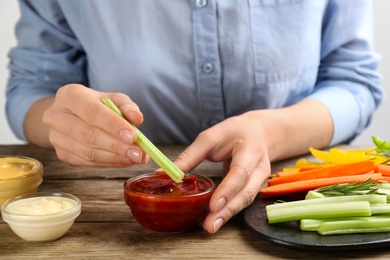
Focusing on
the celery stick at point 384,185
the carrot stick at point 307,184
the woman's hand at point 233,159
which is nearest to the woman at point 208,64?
the woman's hand at point 233,159

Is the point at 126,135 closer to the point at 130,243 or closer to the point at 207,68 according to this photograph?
the point at 130,243

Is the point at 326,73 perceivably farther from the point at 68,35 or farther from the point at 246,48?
the point at 68,35

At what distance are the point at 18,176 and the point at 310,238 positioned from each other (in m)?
0.72

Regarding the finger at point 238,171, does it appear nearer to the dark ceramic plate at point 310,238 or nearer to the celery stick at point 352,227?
the dark ceramic plate at point 310,238

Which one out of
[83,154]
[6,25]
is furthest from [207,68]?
[6,25]

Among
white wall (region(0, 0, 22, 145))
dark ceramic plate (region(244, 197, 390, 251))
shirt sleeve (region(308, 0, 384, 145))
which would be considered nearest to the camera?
dark ceramic plate (region(244, 197, 390, 251))

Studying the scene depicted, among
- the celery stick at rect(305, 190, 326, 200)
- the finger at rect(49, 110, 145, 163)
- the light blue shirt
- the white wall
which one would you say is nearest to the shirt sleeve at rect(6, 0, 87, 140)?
the light blue shirt

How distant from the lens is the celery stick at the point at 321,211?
4.55ft

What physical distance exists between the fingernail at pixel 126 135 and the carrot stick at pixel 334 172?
16.0 inches

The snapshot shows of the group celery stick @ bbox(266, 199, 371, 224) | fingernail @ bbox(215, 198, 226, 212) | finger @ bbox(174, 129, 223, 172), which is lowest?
celery stick @ bbox(266, 199, 371, 224)

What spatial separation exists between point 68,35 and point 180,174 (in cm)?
96

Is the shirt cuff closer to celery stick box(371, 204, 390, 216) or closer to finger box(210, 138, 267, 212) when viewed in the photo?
finger box(210, 138, 267, 212)

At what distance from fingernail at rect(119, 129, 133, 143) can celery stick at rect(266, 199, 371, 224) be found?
13.3 inches

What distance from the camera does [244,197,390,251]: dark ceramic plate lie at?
4.29 ft
